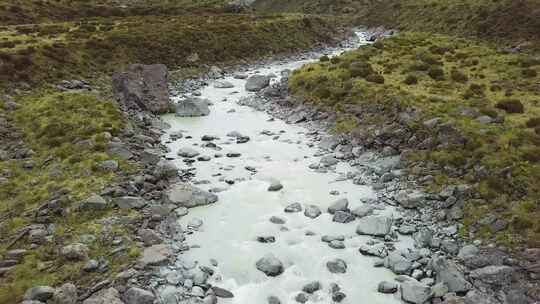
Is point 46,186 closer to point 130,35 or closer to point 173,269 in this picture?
point 173,269

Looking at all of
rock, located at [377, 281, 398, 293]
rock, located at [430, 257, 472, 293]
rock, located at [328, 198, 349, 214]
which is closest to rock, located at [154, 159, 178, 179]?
rock, located at [328, 198, 349, 214]

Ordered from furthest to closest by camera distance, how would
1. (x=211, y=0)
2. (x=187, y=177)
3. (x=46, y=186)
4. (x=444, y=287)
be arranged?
(x=211, y=0) < (x=187, y=177) < (x=46, y=186) < (x=444, y=287)

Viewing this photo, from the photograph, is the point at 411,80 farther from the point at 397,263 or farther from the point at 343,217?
the point at 397,263

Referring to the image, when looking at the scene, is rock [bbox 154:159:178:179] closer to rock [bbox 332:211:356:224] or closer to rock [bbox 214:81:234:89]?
rock [bbox 332:211:356:224]

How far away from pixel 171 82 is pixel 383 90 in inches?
898

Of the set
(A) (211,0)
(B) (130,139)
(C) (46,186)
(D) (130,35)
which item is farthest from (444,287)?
(A) (211,0)

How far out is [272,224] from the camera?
800 inches

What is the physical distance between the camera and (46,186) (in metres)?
22.1

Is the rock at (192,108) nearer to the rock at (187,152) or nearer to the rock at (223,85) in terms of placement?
the rock at (223,85)

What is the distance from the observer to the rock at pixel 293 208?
21.4m

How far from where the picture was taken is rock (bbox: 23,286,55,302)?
14773 mm

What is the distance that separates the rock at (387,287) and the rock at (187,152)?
15443 millimetres

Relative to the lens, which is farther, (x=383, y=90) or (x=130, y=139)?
(x=383, y=90)

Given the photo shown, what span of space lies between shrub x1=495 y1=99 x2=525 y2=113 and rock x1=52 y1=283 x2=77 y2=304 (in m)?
25.4
